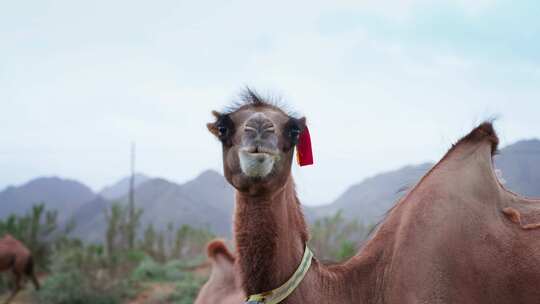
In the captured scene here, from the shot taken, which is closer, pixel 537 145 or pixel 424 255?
pixel 424 255

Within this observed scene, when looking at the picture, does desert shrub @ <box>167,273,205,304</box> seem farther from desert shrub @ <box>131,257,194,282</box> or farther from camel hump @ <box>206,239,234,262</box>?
camel hump @ <box>206,239,234,262</box>

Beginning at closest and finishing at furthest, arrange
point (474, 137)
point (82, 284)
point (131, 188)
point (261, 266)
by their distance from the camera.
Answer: point (261, 266) → point (474, 137) → point (82, 284) → point (131, 188)

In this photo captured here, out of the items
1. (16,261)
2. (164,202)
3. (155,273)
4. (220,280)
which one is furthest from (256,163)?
(164,202)

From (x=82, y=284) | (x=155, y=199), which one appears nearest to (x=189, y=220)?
(x=155, y=199)

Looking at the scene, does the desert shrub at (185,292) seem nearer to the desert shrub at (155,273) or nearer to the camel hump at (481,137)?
the desert shrub at (155,273)

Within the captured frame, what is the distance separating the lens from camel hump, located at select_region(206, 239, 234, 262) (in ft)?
21.8

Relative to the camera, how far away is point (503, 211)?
3797 mm

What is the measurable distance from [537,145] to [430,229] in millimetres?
9601

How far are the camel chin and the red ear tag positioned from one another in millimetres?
648

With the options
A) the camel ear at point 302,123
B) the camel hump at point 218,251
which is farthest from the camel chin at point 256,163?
the camel hump at point 218,251

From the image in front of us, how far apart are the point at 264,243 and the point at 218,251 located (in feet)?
11.8

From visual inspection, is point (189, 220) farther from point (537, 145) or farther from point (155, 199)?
point (537, 145)

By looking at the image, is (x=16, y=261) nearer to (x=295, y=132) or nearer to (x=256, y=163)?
(x=295, y=132)

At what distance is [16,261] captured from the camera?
16672 millimetres
